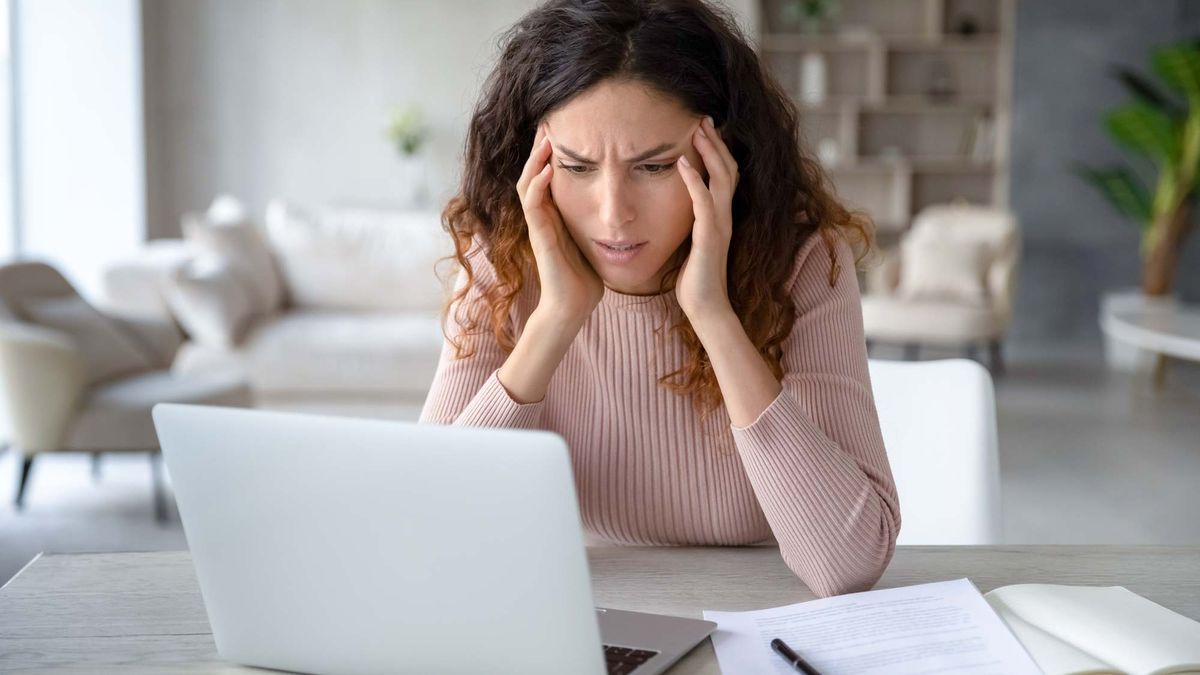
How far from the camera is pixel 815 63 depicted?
7.55 metres

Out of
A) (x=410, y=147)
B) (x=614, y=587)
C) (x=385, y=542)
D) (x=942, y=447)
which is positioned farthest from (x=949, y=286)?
(x=385, y=542)

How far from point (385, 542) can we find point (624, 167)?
1.82 ft

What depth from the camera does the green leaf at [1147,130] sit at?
6617 mm

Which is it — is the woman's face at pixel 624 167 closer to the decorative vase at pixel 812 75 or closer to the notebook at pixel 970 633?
the notebook at pixel 970 633

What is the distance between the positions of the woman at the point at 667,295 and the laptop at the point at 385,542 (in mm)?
371

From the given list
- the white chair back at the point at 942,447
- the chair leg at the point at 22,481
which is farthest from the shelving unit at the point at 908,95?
the white chair back at the point at 942,447

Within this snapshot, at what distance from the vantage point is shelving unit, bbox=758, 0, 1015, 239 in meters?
7.55

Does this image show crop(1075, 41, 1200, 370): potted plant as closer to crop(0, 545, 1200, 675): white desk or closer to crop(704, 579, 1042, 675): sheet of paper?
crop(0, 545, 1200, 675): white desk

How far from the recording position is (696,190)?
129 centimetres

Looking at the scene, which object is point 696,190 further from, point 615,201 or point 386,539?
point 386,539

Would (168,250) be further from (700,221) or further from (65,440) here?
(700,221)

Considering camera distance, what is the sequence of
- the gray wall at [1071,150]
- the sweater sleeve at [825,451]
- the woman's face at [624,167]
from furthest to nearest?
the gray wall at [1071,150]
the woman's face at [624,167]
the sweater sleeve at [825,451]

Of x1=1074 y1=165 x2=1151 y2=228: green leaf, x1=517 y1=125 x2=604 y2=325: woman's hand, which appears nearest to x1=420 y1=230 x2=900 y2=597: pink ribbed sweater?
x1=517 y1=125 x2=604 y2=325: woman's hand

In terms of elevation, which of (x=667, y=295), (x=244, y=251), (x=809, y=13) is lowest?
(x=244, y=251)
